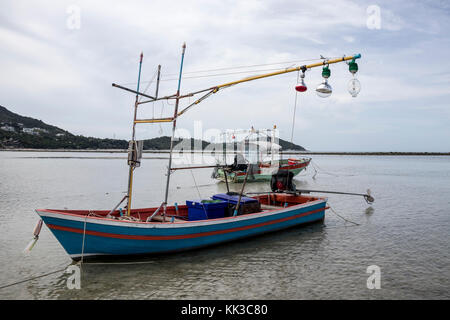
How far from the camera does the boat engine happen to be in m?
15.2

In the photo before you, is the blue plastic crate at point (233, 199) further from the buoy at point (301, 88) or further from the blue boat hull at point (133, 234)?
the buoy at point (301, 88)

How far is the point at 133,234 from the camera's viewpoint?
27.3 feet

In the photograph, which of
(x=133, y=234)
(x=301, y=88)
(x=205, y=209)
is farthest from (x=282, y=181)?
(x=133, y=234)

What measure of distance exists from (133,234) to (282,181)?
905cm

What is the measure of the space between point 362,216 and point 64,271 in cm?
1464

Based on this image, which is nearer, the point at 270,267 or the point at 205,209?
the point at 270,267

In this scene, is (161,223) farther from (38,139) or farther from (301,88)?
(38,139)

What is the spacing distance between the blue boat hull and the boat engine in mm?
4921

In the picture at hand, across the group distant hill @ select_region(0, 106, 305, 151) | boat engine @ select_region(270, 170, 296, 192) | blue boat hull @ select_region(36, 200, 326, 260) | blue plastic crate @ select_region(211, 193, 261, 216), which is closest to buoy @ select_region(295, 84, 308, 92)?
blue plastic crate @ select_region(211, 193, 261, 216)

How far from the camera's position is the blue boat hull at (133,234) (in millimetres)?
7844

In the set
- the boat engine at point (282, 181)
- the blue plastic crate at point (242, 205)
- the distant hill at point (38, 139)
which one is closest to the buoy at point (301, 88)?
the blue plastic crate at point (242, 205)

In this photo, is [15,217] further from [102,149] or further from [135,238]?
[102,149]
